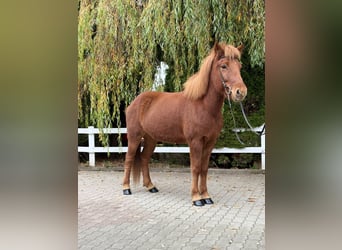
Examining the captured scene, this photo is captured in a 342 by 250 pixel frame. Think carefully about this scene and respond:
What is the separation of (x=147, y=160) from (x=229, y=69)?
68.7 inches

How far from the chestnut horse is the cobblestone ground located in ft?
0.90

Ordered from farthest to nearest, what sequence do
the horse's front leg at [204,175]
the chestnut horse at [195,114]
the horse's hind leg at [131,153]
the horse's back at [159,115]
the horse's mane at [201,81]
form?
the horse's hind leg at [131,153] → the horse's back at [159,115] → the horse's front leg at [204,175] → the horse's mane at [201,81] → the chestnut horse at [195,114]

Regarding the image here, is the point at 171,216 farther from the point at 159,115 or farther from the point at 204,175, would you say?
the point at 159,115

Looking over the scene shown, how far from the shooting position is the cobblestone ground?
278 centimetres

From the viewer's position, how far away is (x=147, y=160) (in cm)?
482

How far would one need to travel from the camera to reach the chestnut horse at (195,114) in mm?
3674

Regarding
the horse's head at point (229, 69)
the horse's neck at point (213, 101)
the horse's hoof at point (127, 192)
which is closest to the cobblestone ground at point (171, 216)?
the horse's hoof at point (127, 192)

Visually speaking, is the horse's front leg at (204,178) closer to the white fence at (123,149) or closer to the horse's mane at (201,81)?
the horse's mane at (201,81)

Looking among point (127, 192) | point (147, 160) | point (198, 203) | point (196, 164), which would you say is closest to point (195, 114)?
point (196, 164)

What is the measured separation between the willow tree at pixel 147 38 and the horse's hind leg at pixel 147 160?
0.90 metres
